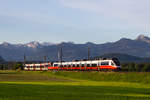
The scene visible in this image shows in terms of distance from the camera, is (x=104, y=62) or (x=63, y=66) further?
(x=63, y=66)

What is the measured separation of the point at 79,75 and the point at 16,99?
63.7 meters

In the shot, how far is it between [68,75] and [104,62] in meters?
12.0

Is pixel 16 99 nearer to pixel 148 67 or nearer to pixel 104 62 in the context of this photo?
pixel 104 62

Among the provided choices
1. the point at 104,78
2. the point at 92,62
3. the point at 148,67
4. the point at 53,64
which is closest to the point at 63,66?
the point at 53,64

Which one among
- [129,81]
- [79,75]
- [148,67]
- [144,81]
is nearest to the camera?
[144,81]

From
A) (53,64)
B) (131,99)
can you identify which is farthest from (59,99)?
(53,64)

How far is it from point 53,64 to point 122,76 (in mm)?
67217

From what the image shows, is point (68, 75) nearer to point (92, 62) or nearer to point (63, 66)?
point (92, 62)

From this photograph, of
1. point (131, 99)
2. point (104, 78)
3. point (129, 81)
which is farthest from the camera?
point (104, 78)

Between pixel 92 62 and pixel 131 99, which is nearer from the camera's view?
pixel 131 99

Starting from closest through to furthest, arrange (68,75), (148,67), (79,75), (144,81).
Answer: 1. (144,81)
2. (79,75)
3. (68,75)
4. (148,67)

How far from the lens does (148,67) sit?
4656 inches

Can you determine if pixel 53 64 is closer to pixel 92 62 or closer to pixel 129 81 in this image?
pixel 92 62

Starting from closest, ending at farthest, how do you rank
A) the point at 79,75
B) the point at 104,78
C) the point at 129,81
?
the point at 129,81 < the point at 104,78 < the point at 79,75
